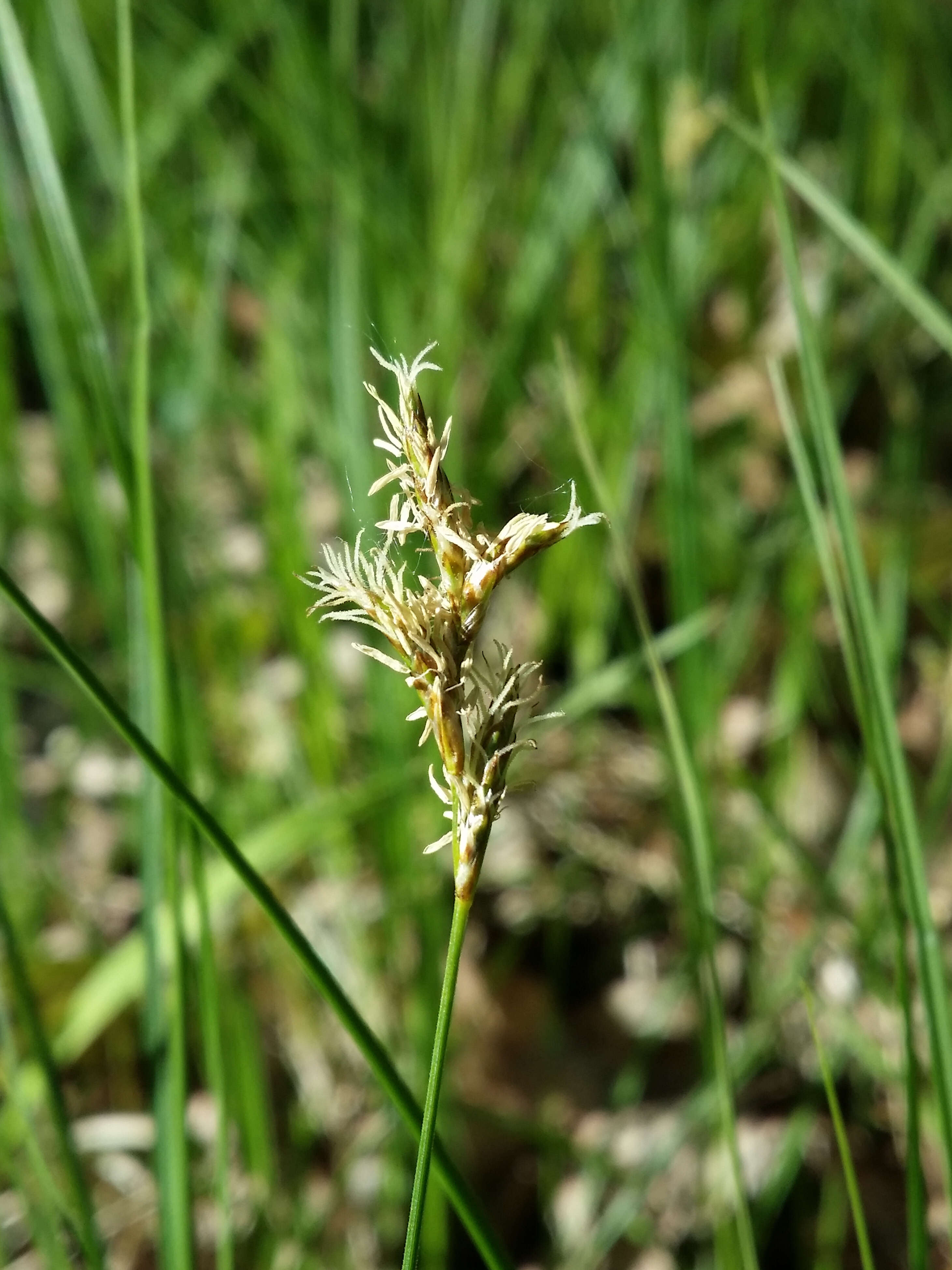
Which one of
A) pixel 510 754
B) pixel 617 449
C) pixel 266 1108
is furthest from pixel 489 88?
pixel 510 754

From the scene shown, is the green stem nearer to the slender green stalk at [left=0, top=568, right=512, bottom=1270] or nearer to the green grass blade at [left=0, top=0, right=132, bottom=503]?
the slender green stalk at [left=0, top=568, right=512, bottom=1270]

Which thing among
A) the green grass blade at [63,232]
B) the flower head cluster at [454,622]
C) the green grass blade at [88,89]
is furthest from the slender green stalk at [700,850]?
the green grass blade at [88,89]

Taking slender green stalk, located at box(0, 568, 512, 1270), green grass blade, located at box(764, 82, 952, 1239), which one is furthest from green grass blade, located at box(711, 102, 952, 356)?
slender green stalk, located at box(0, 568, 512, 1270)

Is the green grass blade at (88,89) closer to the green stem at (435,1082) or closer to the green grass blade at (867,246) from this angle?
the green grass blade at (867,246)

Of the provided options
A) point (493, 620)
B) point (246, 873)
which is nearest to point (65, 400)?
point (493, 620)

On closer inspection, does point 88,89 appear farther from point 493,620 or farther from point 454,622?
point 454,622
